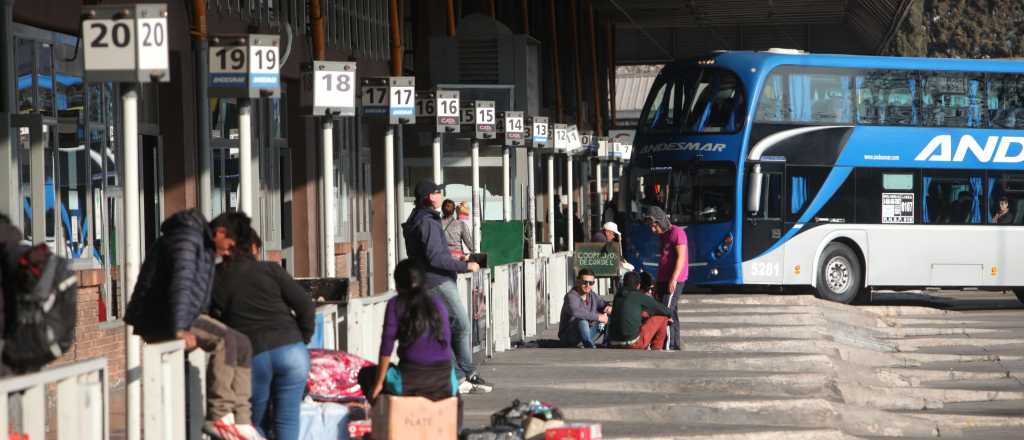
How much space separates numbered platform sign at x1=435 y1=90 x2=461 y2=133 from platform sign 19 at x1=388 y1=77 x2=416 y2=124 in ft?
11.1

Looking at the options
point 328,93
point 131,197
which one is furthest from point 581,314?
point 131,197

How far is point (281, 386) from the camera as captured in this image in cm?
1039

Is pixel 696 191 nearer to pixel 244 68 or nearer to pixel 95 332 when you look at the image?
pixel 95 332

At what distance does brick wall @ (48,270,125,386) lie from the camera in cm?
1559

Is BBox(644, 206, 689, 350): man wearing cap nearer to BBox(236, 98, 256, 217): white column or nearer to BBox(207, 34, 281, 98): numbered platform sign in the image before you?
BBox(236, 98, 256, 217): white column

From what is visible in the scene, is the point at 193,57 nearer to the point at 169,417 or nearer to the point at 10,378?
the point at 169,417

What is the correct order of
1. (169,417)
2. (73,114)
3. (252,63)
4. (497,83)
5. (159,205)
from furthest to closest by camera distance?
(497,83) < (159,205) < (73,114) < (252,63) < (169,417)

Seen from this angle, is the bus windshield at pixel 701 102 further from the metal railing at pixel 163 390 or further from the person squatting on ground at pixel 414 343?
the metal railing at pixel 163 390

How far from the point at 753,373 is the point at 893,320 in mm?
11786

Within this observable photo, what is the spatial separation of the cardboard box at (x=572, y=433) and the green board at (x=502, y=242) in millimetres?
11522

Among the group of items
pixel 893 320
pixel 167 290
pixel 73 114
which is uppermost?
pixel 73 114

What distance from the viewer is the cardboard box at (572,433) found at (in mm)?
11477

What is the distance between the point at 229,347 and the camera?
32.0ft

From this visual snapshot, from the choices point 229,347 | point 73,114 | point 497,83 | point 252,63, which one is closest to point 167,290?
point 229,347
